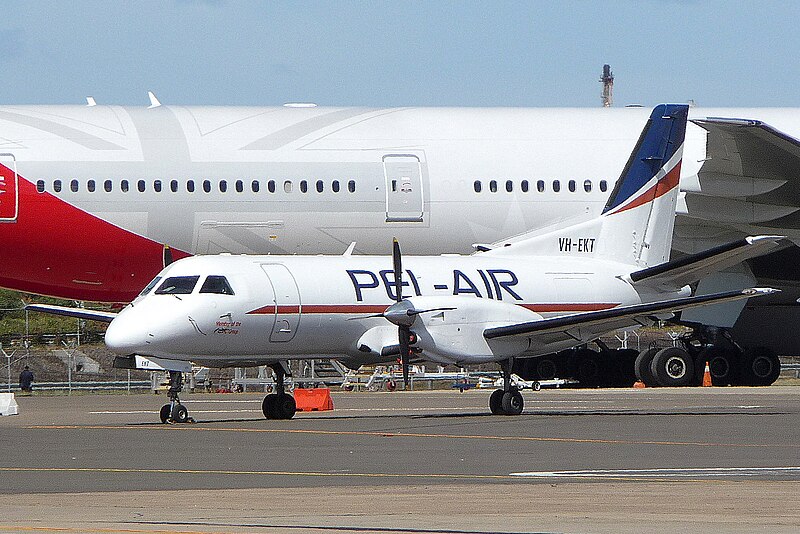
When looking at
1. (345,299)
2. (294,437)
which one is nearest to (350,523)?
(294,437)

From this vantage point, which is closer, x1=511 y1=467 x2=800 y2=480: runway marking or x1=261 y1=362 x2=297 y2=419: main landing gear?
x1=511 y1=467 x2=800 y2=480: runway marking

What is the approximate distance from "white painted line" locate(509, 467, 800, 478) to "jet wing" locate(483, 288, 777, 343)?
380 inches

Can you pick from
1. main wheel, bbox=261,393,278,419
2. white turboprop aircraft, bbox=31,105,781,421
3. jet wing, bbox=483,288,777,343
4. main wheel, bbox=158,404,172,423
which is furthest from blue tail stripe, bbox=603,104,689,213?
main wheel, bbox=158,404,172,423

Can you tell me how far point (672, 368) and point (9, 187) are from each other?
49.7 feet

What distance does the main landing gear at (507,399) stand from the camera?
2648 cm

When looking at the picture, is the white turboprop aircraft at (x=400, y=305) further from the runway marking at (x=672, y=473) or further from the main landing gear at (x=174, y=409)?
the runway marking at (x=672, y=473)

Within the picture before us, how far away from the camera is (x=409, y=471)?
16156 mm

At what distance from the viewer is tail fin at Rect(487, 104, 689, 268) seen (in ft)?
94.5

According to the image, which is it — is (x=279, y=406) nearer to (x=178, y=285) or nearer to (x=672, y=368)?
(x=178, y=285)

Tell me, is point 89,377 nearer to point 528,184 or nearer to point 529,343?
point 528,184

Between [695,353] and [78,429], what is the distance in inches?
706

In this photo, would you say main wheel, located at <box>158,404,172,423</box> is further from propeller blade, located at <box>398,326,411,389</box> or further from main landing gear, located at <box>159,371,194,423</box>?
propeller blade, located at <box>398,326,411,389</box>

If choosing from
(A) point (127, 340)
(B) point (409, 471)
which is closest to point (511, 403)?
(A) point (127, 340)

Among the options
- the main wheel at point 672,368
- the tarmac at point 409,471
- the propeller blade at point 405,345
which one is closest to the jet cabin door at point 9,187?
the tarmac at point 409,471
